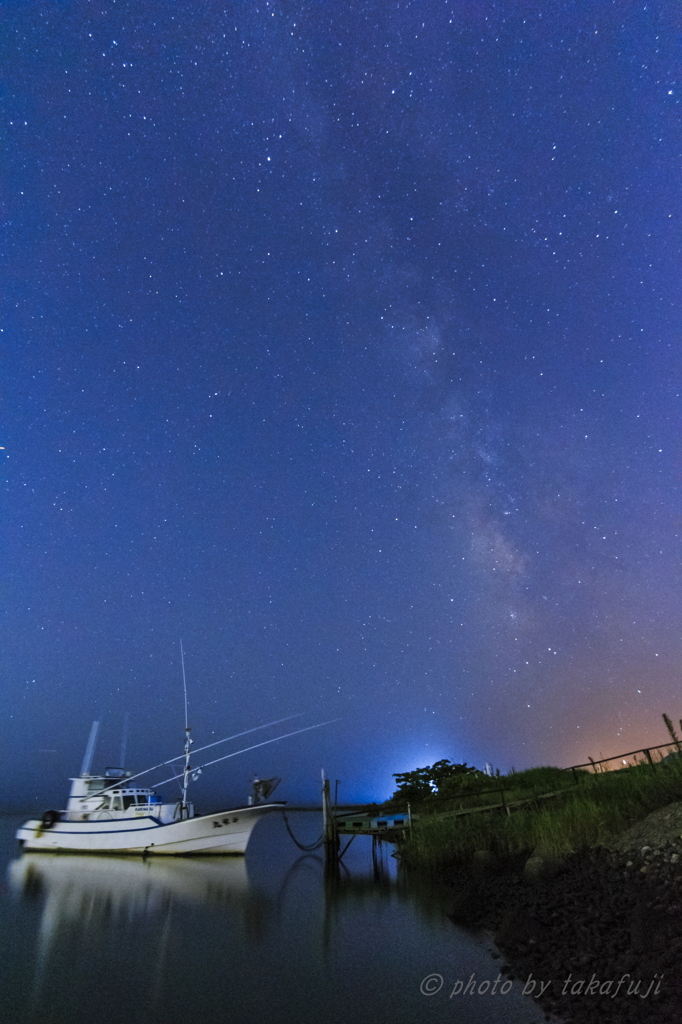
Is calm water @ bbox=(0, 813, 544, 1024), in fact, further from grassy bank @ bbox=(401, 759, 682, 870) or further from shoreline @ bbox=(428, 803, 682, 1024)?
grassy bank @ bbox=(401, 759, 682, 870)

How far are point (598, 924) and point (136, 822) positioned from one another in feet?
114

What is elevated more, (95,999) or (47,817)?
(47,817)

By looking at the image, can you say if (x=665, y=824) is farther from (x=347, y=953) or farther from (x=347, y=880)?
(x=347, y=880)

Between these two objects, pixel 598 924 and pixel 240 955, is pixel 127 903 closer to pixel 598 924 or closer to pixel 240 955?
pixel 240 955

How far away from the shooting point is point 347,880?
29.8 m

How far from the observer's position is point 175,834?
37.4 m

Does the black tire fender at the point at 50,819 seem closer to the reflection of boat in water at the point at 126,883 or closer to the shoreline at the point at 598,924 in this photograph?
the reflection of boat in water at the point at 126,883

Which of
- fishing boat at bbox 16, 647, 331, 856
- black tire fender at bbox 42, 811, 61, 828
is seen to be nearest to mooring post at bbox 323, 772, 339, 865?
fishing boat at bbox 16, 647, 331, 856

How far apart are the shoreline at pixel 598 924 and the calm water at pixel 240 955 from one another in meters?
0.72

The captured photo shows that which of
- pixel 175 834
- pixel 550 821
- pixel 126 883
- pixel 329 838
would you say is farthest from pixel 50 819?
pixel 550 821

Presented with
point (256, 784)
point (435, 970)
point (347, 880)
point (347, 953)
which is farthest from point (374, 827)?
point (435, 970)

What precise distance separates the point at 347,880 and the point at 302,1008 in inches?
756

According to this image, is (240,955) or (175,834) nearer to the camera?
(240,955)

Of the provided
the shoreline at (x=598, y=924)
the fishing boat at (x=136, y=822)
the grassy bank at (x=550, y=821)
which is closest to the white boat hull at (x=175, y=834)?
the fishing boat at (x=136, y=822)
